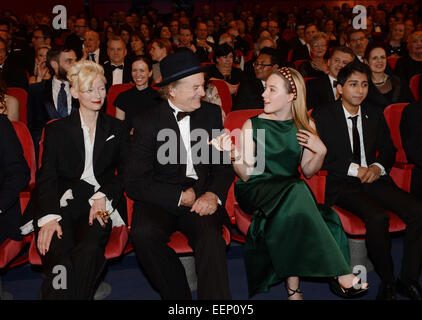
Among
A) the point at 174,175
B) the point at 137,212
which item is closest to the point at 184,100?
the point at 174,175

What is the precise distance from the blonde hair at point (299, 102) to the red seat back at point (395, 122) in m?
0.92

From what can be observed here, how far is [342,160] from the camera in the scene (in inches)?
129

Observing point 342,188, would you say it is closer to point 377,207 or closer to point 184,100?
point 377,207

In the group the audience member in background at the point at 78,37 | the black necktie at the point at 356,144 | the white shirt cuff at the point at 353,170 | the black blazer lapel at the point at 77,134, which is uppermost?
the audience member in background at the point at 78,37

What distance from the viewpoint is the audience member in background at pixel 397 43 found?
7.78 metres

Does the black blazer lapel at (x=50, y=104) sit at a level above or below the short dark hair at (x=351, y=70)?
below

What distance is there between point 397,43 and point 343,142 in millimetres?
5550

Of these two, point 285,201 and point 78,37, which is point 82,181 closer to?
point 285,201

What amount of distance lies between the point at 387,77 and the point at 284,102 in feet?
7.62

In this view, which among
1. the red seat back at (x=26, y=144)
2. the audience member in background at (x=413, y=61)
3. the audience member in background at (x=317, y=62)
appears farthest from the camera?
the audience member in background at (x=413, y=61)

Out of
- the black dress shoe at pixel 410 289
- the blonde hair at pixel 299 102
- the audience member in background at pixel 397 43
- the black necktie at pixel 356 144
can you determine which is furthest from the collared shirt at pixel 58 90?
the audience member in background at pixel 397 43

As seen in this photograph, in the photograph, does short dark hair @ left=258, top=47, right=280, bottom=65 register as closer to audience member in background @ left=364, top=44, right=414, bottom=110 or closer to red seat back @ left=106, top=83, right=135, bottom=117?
audience member in background @ left=364, top=44, right=414, bottom=110

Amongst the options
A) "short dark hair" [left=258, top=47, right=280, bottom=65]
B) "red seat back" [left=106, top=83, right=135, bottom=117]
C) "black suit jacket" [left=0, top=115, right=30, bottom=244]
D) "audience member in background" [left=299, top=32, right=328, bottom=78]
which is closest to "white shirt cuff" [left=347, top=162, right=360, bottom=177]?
"short dark hair" [left=258, top=47, right=280, bottom=65]

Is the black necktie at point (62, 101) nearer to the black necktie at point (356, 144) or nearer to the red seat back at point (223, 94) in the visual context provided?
the red seat back at point (223, 94)
